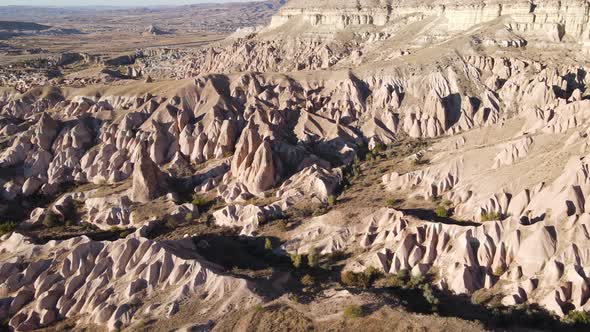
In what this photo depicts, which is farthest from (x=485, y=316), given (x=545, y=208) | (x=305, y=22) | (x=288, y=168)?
(x=305, y=22)

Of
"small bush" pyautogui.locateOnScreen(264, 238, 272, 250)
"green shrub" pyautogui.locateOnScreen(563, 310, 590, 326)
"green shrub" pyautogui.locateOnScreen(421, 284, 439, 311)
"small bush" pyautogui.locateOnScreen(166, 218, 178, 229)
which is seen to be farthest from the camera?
"small bush" pyautogui.locateOnScreen(166, 218, 178, 229)

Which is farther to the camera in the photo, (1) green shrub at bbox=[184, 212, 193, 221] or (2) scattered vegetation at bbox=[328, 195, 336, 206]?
(1) green shrub at bbox=[184, 212, 193, 221]

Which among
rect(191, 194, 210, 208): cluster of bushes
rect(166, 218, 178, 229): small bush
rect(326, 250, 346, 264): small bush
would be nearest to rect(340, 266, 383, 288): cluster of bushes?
rect(326, 250, 346, 264): small bush

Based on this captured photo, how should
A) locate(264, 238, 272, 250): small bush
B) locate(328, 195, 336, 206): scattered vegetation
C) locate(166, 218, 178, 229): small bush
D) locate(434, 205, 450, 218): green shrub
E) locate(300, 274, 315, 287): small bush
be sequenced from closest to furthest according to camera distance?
1. locate(300, 274, 315, 287): small bush
2. locate(434, 205, 450, 218): green shrub
3. locate(264, 238, 272, 250): small bush
4. locate(166, 218, 178, 229): small bush
5. locate(328, 195, 336, 206): scattered vegetation

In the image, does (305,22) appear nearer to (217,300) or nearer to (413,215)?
(413,215)

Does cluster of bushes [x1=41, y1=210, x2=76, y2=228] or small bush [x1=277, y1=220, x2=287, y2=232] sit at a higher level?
small bush [x1=277, y1=220, x2=287, y2=232]

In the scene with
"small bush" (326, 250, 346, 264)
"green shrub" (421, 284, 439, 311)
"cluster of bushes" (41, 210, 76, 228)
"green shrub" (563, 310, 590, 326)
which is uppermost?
"green shrub" (563, 310, 590, 326)

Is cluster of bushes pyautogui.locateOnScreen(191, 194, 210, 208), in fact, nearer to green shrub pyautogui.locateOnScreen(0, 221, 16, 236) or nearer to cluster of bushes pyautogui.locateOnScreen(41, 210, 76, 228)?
cluster of bushes pyautogui.locateOnScreen(41, 210, 76, 228)
